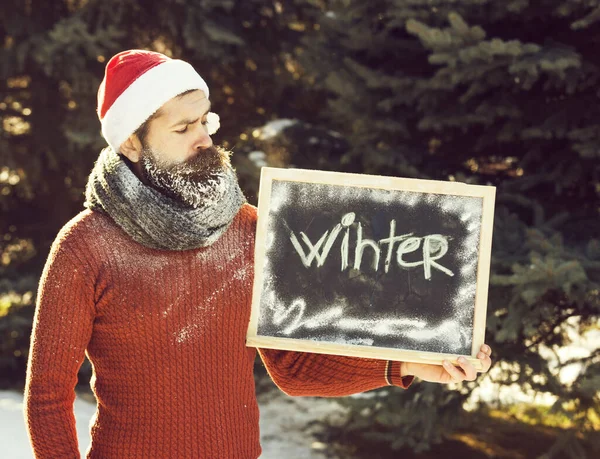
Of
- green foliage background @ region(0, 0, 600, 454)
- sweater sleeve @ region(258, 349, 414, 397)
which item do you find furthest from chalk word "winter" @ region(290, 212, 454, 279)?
green foliage background @ region(0, 0, 600, 454)

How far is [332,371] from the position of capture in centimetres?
189

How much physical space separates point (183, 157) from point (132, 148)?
18cm

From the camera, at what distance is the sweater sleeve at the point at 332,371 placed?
1.88 m

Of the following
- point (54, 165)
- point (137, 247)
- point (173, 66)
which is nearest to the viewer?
point (137, 247)

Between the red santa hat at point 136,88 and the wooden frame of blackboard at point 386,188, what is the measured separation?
0.33m

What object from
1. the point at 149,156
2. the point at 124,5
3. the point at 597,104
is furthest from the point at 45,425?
the point at 124,5

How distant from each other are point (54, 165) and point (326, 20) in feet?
7.69

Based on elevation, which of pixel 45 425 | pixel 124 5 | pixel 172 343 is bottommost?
pixel 45 425

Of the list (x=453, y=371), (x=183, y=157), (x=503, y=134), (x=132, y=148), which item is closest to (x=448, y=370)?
(x=453, y=371)

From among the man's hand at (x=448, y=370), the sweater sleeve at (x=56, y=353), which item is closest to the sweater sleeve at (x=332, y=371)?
the man's hand at (x=448, y=370)

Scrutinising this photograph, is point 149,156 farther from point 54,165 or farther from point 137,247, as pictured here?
point 54,165

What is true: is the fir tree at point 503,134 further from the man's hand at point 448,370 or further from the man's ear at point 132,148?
the man's ear at point 132,148

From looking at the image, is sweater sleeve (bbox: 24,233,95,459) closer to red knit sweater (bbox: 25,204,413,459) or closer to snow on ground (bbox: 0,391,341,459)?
red knit sweater (bbox: 25,204,413,459)

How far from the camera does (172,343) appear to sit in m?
1.68
